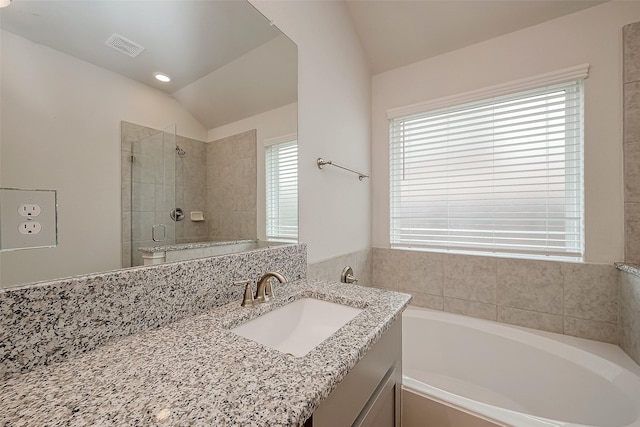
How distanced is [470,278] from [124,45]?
6.96ft

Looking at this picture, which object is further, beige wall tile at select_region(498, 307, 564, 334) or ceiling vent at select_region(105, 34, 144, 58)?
beige wall tile at select_region(498, 307, 564, 334)

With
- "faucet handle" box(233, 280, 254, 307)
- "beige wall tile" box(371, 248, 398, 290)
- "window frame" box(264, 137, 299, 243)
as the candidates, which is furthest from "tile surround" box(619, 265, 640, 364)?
"faucet handle" box(233, 280, 254, 307)

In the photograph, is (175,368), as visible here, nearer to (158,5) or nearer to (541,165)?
(158,5)

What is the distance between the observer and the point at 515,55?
5.36 ft

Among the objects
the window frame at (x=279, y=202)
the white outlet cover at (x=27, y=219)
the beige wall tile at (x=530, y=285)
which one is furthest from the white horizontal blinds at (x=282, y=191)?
the beige wall tile at (x=530, y=285)

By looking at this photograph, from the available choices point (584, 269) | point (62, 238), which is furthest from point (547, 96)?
point (62, 238)

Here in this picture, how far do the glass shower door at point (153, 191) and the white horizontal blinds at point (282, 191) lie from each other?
1.40 ft

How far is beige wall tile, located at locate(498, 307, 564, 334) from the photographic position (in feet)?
4.95

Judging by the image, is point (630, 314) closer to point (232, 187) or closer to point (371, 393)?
point (371, 393)

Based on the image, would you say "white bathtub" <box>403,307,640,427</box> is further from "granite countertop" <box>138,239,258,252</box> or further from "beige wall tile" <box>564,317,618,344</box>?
"granite countertop" <box>138,239,258,252</box>

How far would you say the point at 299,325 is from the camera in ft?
3.22

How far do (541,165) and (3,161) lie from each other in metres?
2.30

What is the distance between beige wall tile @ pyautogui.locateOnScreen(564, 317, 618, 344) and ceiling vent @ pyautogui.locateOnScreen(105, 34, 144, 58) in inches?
93.7

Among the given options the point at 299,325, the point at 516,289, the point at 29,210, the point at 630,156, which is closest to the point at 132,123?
the point at 29,210
